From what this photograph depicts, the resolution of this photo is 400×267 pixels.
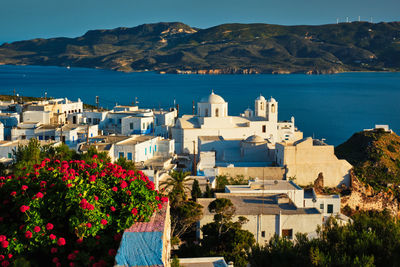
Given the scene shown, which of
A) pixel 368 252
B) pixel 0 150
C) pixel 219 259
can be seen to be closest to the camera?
pixel 368 252

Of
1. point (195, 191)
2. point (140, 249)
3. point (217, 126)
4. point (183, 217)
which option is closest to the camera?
point (140, 249)

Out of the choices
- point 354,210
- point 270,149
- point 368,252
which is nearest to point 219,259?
point 368,252

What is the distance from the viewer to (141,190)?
7504 millimetres

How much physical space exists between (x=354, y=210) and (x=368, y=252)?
15162 millimetres

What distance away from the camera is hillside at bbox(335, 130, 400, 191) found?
26.9 meters

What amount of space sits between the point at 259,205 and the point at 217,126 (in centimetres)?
1658

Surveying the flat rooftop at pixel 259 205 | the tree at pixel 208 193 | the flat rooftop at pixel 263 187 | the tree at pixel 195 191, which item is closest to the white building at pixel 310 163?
the flat rooftop at pixel 263 187

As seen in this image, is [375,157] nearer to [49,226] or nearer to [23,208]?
[49,226]

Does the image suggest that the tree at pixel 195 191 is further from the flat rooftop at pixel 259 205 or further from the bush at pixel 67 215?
the bush at pixel 67 215

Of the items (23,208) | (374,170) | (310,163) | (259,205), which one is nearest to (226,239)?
(259,205)

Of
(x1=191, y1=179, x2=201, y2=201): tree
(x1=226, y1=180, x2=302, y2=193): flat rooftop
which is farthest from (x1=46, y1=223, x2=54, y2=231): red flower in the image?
(x1=226, y1=180, x2=302, y2=193): flat rooftop

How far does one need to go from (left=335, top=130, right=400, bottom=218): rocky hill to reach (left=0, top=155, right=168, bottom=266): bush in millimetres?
17830

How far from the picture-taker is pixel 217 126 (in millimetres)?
32406

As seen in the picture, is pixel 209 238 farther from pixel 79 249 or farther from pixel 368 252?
pixel 79 249
